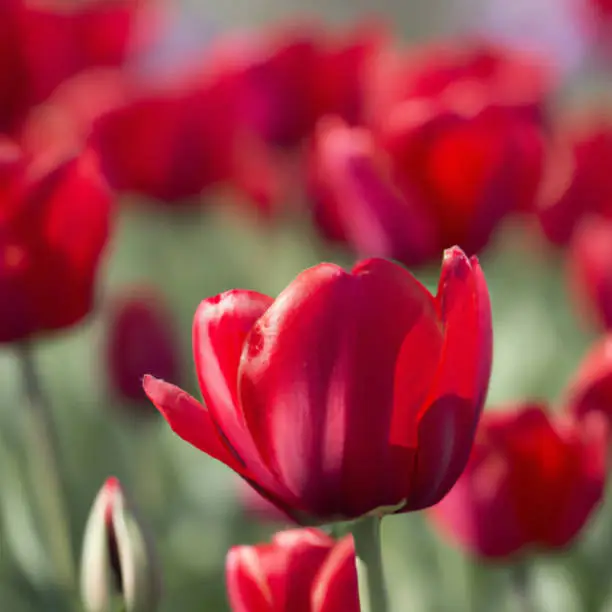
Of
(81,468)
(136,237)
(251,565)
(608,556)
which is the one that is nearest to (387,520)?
(608,556)

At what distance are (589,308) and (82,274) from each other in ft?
0.92

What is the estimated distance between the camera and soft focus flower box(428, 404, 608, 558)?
400 millimetres

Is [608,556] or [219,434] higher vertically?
[219,434]

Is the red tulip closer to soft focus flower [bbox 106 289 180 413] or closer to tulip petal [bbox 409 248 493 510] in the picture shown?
tulip petal [bbox 409 248 493 510]

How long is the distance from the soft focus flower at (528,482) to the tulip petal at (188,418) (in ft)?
0.42

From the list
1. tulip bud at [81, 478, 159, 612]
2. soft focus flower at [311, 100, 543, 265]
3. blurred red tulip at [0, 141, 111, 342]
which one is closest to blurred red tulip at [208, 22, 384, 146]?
soft focus flower at [311, 100, 543, 265]

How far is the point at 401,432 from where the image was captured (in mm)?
297

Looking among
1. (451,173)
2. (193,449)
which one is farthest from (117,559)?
(193,449)

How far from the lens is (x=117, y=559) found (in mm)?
349

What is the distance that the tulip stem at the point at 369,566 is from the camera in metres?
0.31

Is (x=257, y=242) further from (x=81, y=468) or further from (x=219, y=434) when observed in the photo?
(x=219, y=434)

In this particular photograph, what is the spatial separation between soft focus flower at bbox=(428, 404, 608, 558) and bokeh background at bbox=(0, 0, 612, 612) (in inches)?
2.0

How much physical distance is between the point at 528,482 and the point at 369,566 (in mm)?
128

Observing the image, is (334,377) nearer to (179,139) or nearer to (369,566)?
(369,566)
